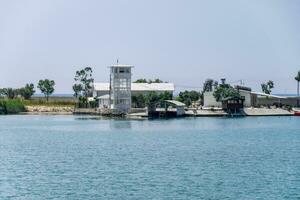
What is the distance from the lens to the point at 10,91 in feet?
608

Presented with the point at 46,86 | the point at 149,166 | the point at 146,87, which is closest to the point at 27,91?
the point at 46,86

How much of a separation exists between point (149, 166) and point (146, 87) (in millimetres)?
105696

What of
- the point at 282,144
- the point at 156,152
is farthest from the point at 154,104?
the point at 156,152

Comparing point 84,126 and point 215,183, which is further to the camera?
point 84,126

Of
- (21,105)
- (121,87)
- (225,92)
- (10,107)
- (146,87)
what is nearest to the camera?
(121,87)

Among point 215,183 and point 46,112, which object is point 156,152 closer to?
point 215,183

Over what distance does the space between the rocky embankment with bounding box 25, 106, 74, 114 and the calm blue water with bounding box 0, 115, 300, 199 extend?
62.6 metres

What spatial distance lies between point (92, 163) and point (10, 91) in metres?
135

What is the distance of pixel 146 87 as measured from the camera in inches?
6216

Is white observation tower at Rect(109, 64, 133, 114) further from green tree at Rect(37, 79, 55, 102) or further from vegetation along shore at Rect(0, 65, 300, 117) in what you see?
green tree at Rect(37, 79, 55, 102)

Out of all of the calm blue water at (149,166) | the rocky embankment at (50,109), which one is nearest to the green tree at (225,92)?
the rocky embankment at (50,109)

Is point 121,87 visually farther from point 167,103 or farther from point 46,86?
point 46,86

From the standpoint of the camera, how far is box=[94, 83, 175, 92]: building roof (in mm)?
155700

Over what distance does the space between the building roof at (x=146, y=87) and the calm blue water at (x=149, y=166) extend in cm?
6547
